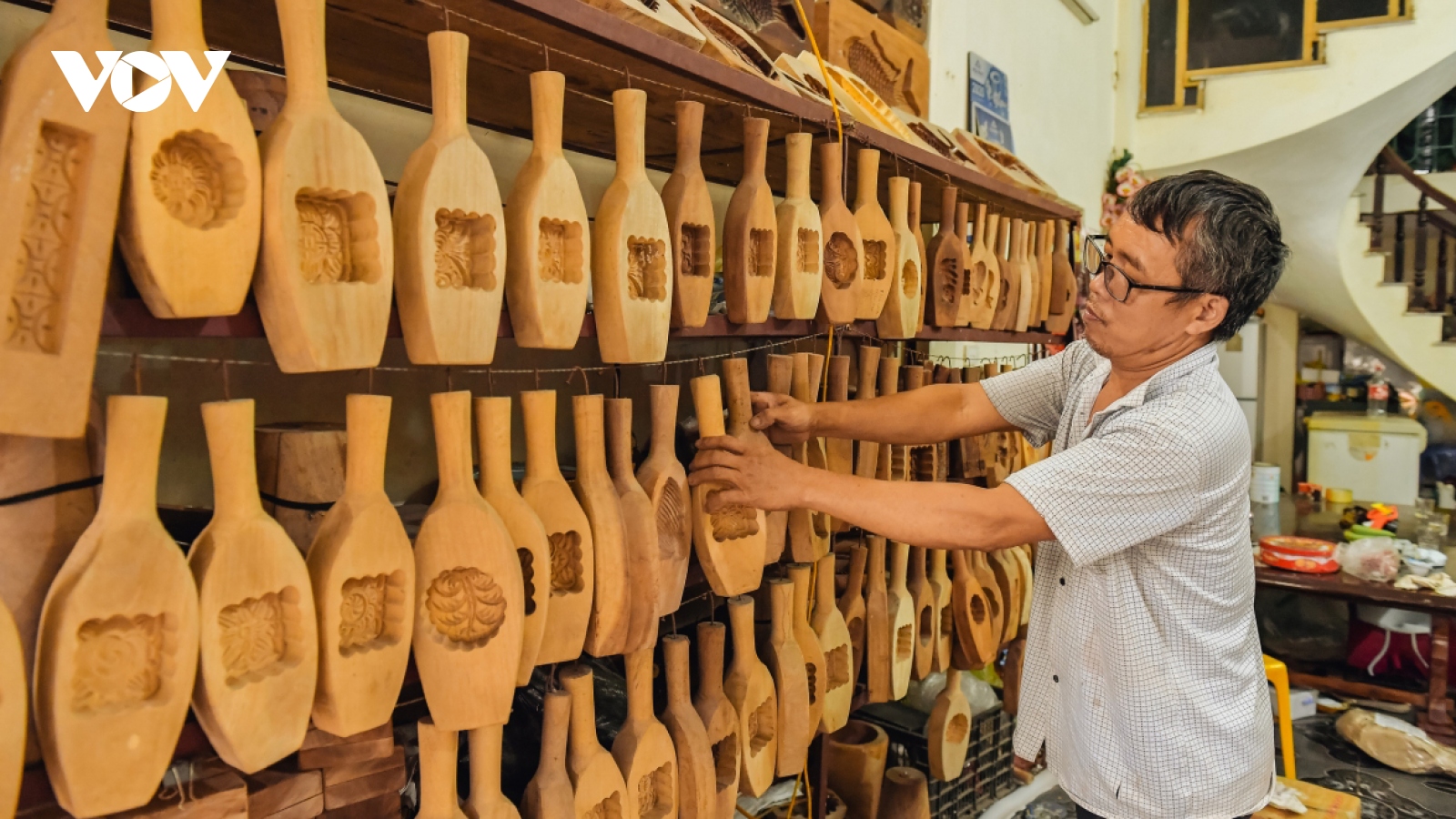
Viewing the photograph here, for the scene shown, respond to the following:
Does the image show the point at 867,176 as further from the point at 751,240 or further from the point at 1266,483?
the point at 1266,483

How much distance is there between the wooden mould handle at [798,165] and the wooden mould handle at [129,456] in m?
0.97

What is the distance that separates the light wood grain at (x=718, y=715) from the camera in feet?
4.79

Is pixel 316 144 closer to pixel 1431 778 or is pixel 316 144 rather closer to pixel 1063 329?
pixel 1063 329

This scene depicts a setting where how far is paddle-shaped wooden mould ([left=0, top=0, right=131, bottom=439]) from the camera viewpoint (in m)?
0.71

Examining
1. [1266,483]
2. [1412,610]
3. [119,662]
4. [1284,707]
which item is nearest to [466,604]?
[119,662]


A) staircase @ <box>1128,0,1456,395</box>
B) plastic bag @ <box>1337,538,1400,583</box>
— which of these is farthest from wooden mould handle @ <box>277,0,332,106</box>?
staircase @ <box>1128,0,1456,395</box>

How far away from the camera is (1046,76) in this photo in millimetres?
4293

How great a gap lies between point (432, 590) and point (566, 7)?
0.66 metres

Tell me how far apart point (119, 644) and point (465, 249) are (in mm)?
489

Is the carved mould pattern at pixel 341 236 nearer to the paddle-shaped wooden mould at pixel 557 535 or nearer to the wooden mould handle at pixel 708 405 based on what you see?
the paddle-shaped wooden mould at pixel 557 535

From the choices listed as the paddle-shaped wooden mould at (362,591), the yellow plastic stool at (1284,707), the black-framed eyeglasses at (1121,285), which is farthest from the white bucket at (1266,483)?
the paddle-shaped wooden mould at (362,591)

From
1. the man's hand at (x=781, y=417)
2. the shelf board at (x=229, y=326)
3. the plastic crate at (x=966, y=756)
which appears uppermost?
the shelf board at (x=229, y=326)

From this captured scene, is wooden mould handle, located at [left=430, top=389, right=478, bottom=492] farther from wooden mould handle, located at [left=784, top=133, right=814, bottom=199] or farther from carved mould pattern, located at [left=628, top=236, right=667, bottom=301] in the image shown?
wooden mould handle, located at [left=784, top=133, right=814, bottom=199]

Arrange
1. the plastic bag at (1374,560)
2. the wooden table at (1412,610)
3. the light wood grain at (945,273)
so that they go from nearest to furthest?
the light wood grain at (945,273), the wooden table at (1412,610), the plastic bag at (1374,560)
